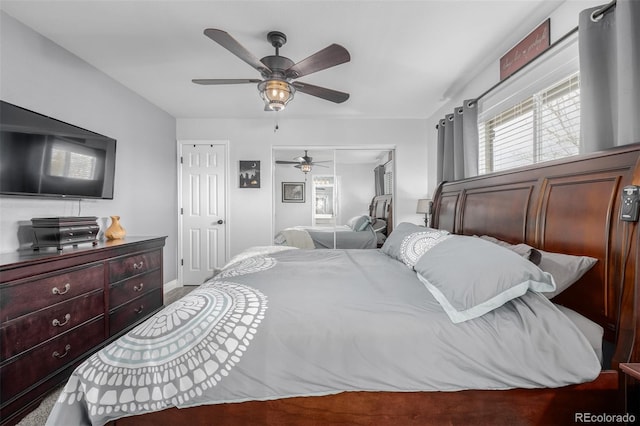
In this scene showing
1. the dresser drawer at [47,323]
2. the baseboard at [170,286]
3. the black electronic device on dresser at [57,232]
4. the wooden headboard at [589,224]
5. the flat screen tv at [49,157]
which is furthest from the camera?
the baseboard at [170,286]

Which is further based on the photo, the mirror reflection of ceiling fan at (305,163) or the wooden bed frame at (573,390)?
the mirror reflection of ceiling fan at (305,163)

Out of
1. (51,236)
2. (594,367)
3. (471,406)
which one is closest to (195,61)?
(51,236)

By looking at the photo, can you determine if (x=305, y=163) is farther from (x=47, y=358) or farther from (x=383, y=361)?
(x=383, y=361)

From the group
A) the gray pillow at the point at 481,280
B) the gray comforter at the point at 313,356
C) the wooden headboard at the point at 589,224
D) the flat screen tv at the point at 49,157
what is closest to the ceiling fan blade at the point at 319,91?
the wooden headboard at the point at 589,224

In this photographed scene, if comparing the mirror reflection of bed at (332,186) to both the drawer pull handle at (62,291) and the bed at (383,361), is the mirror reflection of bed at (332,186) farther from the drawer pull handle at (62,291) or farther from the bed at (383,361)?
the bed at (383,361)

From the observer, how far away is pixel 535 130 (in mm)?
2186

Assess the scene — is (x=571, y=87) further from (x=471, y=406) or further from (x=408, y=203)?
(x=408, y=203)

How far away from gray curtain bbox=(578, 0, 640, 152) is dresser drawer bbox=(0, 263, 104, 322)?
3250 mm

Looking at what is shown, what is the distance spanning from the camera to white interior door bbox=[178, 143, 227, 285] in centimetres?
430

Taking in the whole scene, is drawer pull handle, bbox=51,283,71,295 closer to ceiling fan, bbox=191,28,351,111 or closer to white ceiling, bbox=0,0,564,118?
ceiling fan, bbox=191,28,351,111

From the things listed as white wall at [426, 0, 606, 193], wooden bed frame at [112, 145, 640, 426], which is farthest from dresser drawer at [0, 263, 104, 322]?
white wall at [426, 0, 606, 193]

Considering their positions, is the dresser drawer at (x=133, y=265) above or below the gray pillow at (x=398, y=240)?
below

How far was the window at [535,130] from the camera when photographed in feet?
6.16

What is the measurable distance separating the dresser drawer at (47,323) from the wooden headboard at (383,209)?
331 cm
